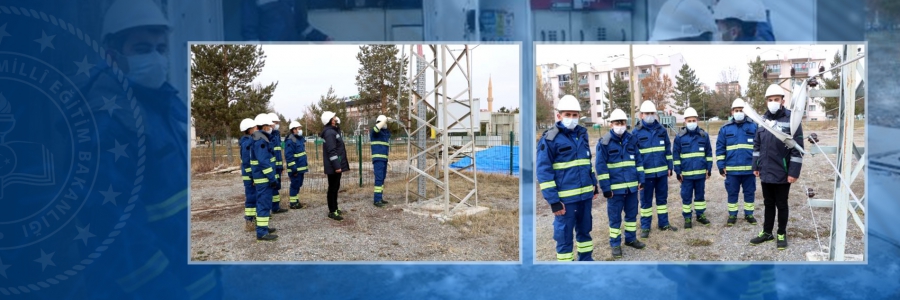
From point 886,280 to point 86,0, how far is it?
5.73 meters

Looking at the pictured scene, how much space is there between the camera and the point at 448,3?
3.28m

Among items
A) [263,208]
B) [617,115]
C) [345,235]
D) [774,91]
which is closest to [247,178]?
[263,208]

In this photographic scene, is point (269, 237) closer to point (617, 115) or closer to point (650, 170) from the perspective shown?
point (617, 115)

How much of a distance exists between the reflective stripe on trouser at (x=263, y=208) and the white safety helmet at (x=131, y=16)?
156cm

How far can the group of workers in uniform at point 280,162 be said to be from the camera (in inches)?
161

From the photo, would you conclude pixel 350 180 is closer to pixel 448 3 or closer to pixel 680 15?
pixel 448 3

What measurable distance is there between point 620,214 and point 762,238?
1.11 meters

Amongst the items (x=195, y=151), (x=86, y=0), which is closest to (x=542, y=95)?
(x=195, y=151)

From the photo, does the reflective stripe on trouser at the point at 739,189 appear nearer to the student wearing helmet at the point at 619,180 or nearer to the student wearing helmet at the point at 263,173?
the student wearing helmet at the point at 619,180

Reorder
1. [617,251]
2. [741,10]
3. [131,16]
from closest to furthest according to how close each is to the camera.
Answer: [741,10]
[131,16]
[617,251]

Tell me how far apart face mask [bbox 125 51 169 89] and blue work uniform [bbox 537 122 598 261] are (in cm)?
260

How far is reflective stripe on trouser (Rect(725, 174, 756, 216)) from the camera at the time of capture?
4.77 metres

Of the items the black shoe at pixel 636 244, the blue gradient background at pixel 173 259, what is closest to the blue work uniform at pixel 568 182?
the blue gradient background at pixel 173 259

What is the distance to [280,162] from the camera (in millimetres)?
5500
